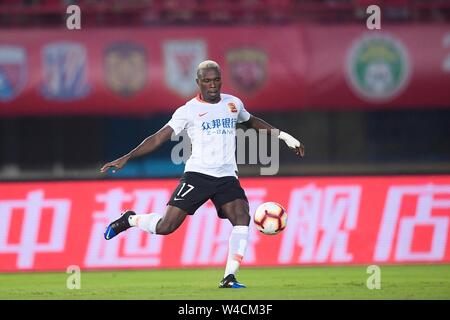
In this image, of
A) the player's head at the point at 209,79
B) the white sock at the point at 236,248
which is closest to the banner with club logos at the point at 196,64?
the player's head at the point at 209,79

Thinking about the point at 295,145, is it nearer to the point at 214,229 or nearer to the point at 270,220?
the point at 270,220

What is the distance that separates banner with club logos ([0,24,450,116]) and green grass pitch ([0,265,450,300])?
5.64 m

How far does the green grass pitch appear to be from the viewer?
10.1 m

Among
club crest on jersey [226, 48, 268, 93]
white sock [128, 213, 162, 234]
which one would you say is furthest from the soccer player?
club crest on jersey [226, 48, 268, 93]

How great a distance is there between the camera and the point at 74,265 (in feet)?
44.7

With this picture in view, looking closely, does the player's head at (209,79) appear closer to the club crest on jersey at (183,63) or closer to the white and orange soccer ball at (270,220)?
the white and orange soccer ball at (270,220)

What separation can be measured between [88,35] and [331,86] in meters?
4.17

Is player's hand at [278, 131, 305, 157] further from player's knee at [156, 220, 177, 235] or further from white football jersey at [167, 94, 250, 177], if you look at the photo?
player's knee at [156, 220, 177, 235]

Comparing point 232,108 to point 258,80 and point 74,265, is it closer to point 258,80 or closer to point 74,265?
point 74,265

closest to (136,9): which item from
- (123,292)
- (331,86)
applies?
(331,86)

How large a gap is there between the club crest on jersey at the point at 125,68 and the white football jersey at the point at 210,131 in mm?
8407

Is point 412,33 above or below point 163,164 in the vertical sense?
above

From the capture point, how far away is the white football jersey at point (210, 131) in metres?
10.1

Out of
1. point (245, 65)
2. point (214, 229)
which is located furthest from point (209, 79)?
point (245, 65)
